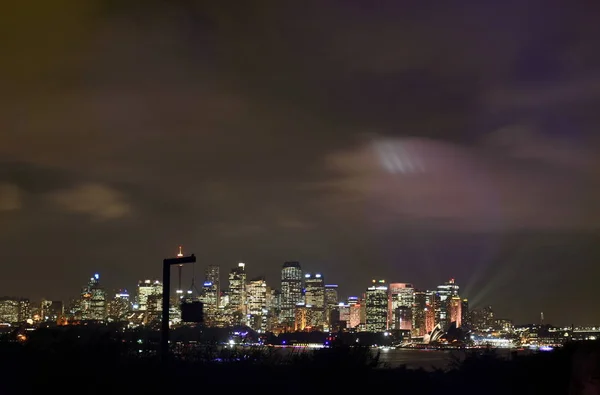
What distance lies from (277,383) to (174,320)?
13693 centimetres

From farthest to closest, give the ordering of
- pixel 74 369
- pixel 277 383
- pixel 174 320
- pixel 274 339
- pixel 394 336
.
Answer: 1. pixel 394 336
2. pixel 274 339
3. pixel 174 320
4. pixel 277 383
5. pixel 74 369

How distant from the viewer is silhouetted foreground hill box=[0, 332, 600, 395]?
52.0 feet

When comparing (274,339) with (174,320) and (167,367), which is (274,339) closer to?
(174,320)

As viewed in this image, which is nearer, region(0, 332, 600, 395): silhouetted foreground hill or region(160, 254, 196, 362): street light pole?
region(0, 332, 600, 395): silhouetted foreground hill

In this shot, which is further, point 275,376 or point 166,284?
point 166,284

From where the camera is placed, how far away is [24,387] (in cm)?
1667

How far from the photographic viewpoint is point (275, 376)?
63.5 feet

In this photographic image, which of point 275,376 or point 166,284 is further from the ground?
point 166,284

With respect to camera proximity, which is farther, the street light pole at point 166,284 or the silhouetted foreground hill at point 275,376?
the street light pole at point 166,284

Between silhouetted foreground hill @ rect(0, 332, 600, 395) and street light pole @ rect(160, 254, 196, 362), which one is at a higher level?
street light pole @ rect(160, 254, 196, 362)

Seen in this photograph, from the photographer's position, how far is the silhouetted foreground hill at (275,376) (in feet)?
→ 52.0

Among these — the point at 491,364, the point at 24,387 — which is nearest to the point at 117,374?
the point at 24,387

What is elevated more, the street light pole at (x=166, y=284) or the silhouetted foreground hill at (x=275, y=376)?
the street light pole at (x=166, y=284)

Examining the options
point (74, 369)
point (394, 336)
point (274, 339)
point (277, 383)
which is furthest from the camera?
point (394, 336)
